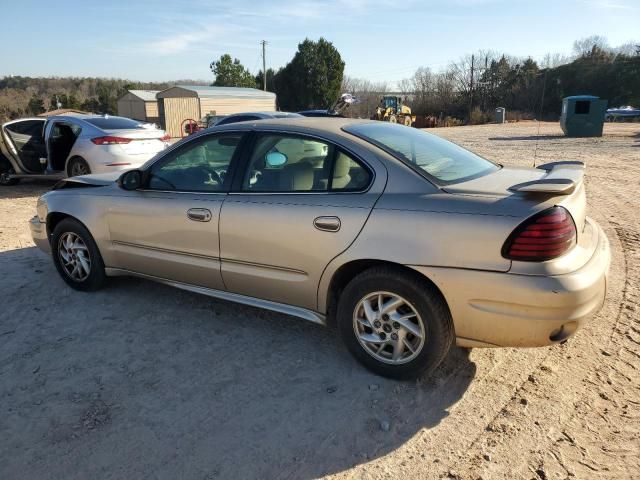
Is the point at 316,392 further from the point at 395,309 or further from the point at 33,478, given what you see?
the point at 33,478

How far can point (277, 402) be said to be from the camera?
308 cm

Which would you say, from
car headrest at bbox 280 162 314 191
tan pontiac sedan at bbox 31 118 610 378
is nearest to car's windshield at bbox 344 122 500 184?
tan pontiac sedan at bbox 31 118 610 378

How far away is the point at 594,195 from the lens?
31.4 feet

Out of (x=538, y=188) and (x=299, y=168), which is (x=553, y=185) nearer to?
(x=538, y=188)

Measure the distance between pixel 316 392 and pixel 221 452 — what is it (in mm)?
739

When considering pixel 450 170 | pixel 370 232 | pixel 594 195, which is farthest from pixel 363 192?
pixel 594 195

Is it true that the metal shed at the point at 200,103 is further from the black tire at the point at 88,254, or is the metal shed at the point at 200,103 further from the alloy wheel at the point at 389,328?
the alloy wheel at the point at 389,328

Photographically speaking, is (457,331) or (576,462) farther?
(457,331)

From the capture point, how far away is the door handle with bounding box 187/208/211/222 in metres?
3.80

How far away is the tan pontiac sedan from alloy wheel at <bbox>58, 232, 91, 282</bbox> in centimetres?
34

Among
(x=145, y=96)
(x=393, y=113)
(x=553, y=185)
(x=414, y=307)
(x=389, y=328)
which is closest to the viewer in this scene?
(x=553, y=185)

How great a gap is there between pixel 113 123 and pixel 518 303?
9246 mm

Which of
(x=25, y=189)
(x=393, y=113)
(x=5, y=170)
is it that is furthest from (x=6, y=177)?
(x=393, y=113)

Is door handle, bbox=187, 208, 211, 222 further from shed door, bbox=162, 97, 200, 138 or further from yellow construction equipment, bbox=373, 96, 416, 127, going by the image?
shed door, bbox=162, 97, 200, 138
